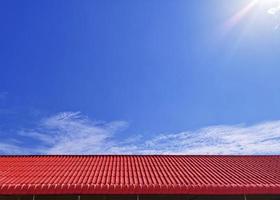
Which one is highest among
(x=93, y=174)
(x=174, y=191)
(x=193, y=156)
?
(x=193, y=156)

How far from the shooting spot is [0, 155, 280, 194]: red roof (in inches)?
402

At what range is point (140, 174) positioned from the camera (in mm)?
12117

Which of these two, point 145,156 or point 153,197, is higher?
point 145,156

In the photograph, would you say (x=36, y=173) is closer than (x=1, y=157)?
Yes

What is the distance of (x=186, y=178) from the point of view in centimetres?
1149

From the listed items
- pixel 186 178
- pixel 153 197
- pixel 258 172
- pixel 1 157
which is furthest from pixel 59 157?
pixel 258 172

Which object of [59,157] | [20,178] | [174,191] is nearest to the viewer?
[174,191]

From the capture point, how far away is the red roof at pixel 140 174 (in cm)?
1021

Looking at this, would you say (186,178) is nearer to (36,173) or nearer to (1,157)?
(36,173)

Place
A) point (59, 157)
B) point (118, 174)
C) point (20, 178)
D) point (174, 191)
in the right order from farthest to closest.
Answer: point (59, 157) < point (118, 174) < point (20, 178) < point (174, 191)

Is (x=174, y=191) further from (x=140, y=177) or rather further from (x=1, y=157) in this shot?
(x=1, y=157)

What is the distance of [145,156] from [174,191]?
5.33 m

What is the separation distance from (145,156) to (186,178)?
420 centimetres

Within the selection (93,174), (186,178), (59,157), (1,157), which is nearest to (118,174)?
(93,174)
